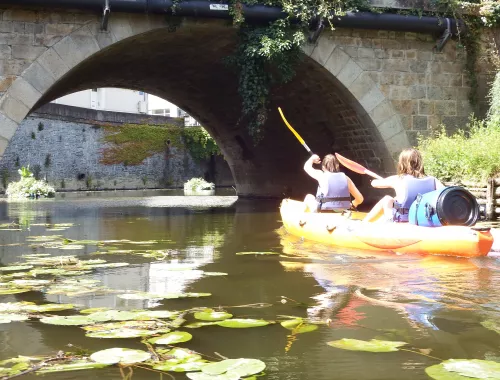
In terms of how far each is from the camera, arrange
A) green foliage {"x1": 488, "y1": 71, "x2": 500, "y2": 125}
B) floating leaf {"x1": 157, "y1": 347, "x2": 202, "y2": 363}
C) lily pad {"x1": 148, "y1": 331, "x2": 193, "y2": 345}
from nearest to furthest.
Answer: floating leaf {"x1": 157, "y1": 347, "x2": 202, "y2": 363} < lily pad {"x1": 148, "y1": 331, "x2": 193, "y2": 345} < green foliage {"x1": 488, "y1": 71, "x2": 500, "y2": 125}

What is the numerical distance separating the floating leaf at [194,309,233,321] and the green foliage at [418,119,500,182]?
248 inches

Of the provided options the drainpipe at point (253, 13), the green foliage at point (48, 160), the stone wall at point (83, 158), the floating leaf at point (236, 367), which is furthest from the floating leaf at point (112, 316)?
the green foliage at point (48, 160)

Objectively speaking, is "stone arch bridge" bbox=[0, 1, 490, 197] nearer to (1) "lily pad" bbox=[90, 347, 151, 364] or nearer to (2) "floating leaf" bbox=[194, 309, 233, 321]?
(2) "floating leaf" bbox=[194, 309, 233, 321]

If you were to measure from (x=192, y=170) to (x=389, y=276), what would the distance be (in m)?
26.8

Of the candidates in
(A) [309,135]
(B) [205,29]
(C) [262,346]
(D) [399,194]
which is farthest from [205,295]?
(A) [309,135]

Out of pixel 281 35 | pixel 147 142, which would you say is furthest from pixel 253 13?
pixel 147 142

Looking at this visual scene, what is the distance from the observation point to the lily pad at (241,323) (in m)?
3.46

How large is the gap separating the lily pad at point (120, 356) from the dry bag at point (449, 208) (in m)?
3.83

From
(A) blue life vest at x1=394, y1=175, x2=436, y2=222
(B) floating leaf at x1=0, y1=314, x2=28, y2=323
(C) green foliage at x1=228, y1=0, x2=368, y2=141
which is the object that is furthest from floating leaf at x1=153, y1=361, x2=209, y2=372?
(C) green foliage at x1=228, y1=0, x2=368, y2=141

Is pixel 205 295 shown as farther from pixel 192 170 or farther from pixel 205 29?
pixel 192 170

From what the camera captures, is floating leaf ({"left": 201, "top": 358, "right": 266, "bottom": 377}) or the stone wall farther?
the stone wall

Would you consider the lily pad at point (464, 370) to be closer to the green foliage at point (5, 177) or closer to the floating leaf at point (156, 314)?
the floating leaf at point (156, 314)

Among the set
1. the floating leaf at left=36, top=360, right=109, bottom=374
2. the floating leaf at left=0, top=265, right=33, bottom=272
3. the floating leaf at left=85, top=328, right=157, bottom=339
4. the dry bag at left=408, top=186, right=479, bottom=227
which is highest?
the dry bag at left=408, top=186, right=479, bottom=227

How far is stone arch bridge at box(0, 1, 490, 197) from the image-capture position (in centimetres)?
934
